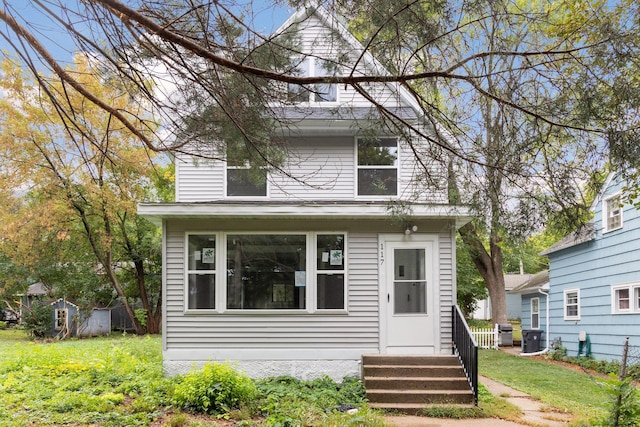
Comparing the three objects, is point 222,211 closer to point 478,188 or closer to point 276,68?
point 276,68

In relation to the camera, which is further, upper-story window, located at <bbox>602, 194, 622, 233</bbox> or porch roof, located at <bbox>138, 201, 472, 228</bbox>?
upper-story window, located at <bbox>602, 194, 622, 233</bbox>

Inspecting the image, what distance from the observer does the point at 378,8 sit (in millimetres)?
4453

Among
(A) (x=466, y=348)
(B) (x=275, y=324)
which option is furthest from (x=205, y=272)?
(A) (x=466, y=348)

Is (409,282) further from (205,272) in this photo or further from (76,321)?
(76,321)

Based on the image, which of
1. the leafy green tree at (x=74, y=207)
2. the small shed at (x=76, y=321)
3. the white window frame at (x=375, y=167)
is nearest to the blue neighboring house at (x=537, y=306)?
the white window frame at (x=375, y=167)

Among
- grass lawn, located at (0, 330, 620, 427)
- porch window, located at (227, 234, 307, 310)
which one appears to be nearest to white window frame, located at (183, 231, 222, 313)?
porch window, located at (227, 234, 307, 310)

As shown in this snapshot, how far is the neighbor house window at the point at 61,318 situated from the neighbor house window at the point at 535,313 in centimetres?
1569

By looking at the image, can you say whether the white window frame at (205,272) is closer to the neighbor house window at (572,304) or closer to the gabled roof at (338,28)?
the gabled roof at (338,28)

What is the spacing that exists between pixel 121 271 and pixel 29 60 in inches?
737

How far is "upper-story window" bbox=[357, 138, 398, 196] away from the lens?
9492 mm

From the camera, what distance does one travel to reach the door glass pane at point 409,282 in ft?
28.8

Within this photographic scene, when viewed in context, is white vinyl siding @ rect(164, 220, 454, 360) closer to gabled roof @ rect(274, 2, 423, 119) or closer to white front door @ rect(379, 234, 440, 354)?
white front door @ rect(379, 234, 440, 354)

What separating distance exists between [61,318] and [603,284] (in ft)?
56.0

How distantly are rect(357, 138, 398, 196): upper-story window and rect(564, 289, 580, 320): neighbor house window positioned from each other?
761 cm
